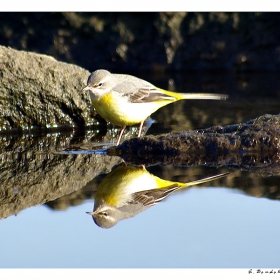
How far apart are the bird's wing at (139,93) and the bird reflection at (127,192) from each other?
3.62 feet

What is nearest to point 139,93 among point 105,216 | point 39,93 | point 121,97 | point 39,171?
point 121,97

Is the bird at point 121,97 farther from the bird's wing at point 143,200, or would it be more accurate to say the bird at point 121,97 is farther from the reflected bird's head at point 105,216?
the reflected bird's head at point 105,216

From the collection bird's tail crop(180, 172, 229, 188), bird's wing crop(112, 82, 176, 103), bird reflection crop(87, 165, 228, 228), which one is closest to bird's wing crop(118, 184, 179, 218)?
bird reflection crop(87, 165, 228, 228)

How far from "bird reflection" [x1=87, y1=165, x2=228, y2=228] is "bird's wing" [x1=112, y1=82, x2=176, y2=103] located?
110 cm

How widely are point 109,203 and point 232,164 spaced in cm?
195

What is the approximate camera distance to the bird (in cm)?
830

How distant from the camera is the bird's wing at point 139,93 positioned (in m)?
8.47

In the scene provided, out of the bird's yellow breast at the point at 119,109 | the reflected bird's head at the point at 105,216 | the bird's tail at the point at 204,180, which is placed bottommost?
the bird's tail at the point at 204,180

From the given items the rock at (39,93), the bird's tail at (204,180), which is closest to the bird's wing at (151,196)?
the bird's tail at (204,180)

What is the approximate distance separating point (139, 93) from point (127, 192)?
2.19 m

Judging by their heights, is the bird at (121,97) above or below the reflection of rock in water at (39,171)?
above

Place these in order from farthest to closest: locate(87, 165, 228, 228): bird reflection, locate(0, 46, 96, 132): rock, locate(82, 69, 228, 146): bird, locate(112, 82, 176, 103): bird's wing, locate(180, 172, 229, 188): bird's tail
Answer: locate(0, 46, 96, 132): rock → locate(112, 82, 176, 103): bird's wing → locate(82, 69, 228, 146): bird → locate(180, 172, 229, 188): bird's tail → locate(87, 165, 228, 228): bird reflection

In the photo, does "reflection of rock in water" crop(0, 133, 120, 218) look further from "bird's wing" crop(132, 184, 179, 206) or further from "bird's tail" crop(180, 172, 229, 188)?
"bird's tail" crop(180, 172, 229, 188)

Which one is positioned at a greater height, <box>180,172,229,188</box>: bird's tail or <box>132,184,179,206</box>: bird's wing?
<box>132,184,179,206</box>: bird's wing
